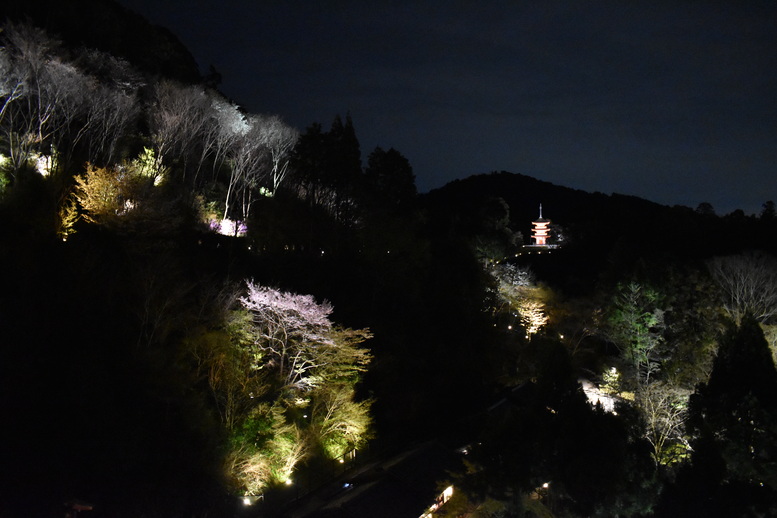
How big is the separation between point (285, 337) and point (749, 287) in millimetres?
21700

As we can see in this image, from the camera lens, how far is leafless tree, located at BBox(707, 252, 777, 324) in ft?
72.7

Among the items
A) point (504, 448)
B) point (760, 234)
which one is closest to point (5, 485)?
point (504, 448)

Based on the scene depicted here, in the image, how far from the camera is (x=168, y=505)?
40.0 ft

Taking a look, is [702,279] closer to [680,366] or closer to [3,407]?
[680,366]

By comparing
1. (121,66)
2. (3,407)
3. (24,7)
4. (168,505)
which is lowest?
(168,505)

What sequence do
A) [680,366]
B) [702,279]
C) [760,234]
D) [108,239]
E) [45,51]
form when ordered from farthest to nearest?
[760,234], [702,279], [680,366], [45,51], [108,239]

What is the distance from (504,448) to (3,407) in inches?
492

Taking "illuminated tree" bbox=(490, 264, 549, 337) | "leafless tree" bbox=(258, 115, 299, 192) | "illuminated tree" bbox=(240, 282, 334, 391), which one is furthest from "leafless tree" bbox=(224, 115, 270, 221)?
"illuminated tree" bbox=(490, 264, 549, 337)

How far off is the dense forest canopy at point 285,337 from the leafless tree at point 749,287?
0.18 metres

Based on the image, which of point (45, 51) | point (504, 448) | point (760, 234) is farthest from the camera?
point (760, 234)

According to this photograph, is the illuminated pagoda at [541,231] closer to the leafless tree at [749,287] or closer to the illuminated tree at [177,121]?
the leafless tree at [749,287]

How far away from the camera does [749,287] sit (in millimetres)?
23062

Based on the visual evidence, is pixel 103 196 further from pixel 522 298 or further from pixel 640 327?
pixel 640 327

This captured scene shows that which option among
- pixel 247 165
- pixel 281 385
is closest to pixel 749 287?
pixel 281 385
